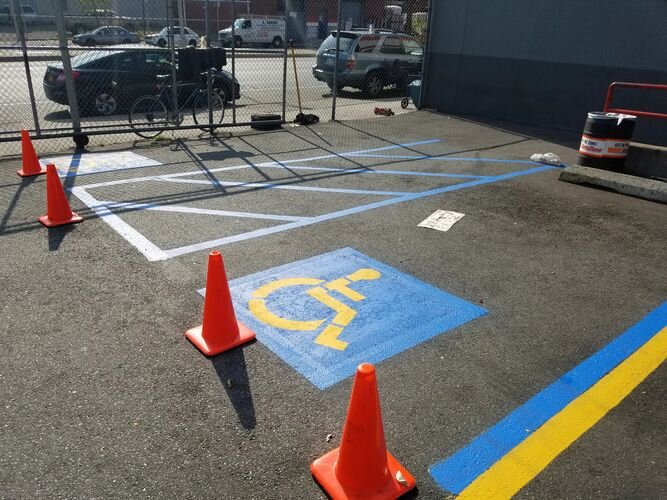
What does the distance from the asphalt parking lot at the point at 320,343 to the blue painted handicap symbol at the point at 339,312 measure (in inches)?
0.7

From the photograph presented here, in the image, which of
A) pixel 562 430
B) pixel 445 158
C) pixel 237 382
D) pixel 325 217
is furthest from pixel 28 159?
pixel 562 430

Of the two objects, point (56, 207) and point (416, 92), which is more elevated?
point (416, 92)

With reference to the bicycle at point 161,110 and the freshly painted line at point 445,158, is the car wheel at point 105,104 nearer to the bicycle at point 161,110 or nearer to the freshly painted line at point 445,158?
the bicycle at point 161,110

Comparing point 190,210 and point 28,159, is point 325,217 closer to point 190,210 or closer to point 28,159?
point 190,210

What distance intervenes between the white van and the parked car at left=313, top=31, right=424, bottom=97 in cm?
1240

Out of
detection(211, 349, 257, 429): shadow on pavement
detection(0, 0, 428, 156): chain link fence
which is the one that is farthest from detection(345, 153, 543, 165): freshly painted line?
detection(211, 349, 257, 429): shadow on pavement

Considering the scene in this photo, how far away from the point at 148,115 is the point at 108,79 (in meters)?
2.55

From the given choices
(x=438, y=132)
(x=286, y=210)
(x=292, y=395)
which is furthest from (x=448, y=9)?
(x=292, y=395)

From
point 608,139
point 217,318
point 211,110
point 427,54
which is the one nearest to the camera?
point 217,318

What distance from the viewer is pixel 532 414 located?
9.97ft

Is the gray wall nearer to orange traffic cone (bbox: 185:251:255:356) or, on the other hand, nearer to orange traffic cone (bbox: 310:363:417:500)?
orange traffic cone (bbox: 185:251:255:356)

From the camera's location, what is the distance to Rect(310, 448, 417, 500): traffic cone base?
2412 mm

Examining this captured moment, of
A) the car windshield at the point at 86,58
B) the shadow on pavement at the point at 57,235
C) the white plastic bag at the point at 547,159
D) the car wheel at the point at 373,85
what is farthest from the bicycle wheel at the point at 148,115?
the car wheel at the point at 373,85

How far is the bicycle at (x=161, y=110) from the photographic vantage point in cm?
969
